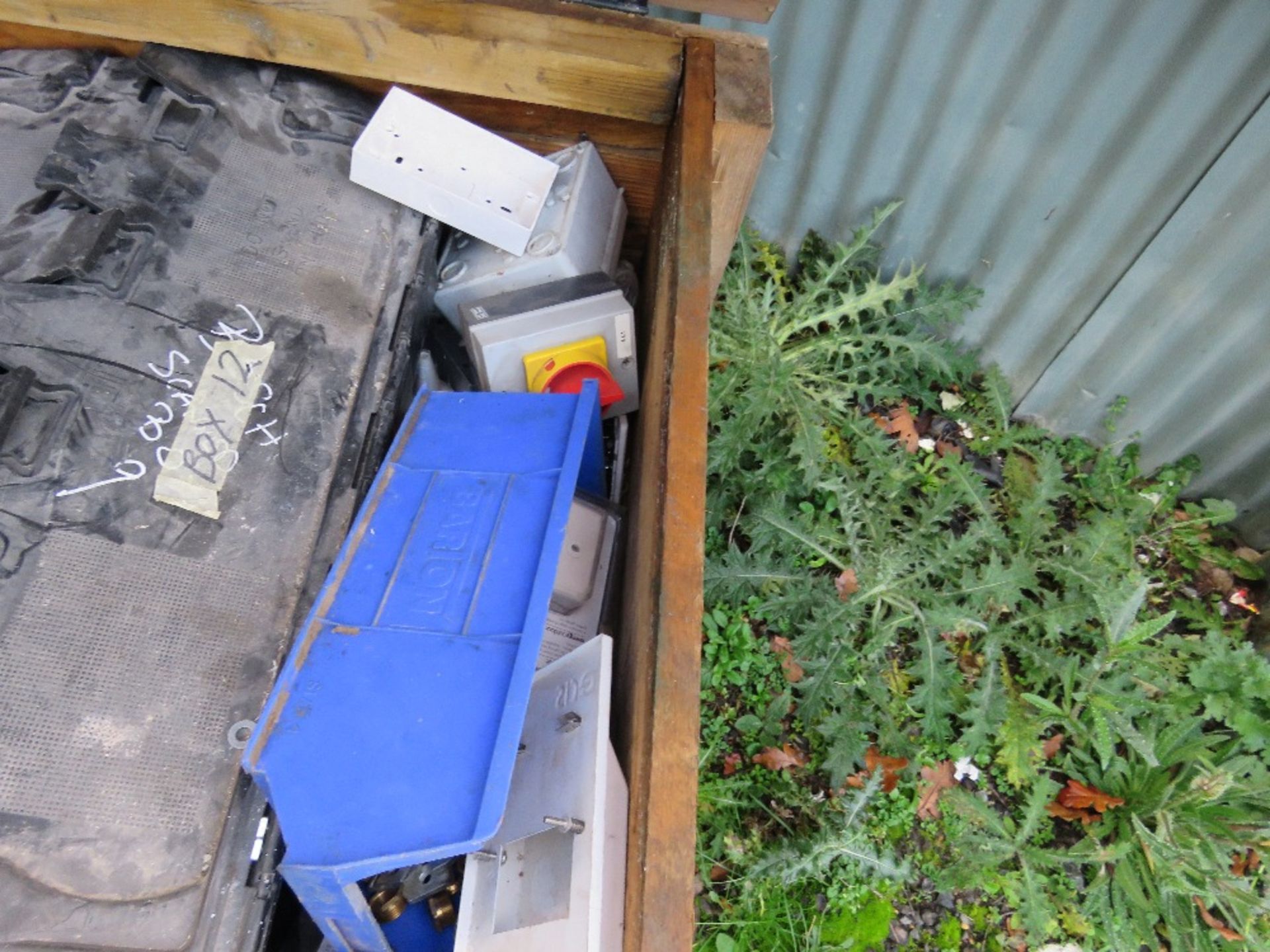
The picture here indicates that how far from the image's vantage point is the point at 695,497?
4.39 ft

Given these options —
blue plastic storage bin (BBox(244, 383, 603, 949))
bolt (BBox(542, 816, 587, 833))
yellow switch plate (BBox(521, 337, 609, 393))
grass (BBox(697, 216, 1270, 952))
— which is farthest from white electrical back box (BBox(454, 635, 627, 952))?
grass (BBox(697, 216, 1270, 952))

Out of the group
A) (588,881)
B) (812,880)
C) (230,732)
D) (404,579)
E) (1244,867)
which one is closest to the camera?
(588,881)

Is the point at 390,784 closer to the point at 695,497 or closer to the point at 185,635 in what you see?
the point at 185,635

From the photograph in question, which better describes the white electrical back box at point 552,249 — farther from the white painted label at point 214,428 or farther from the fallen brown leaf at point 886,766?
the fallen brown leaf at point 886,766

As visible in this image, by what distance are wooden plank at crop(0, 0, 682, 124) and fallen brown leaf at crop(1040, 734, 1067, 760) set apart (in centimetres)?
204

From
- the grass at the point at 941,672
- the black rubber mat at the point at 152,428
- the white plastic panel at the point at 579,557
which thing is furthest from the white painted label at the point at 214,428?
the grass at the point at 941,672

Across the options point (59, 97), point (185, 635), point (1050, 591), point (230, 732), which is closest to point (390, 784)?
point (230, 732)

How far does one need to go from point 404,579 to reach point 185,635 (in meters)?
0.36

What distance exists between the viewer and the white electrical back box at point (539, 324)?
1.86 m

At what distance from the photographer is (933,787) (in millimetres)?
2203

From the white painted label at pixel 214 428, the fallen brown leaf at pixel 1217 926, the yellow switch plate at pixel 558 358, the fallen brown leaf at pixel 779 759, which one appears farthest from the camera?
the fallen brown leaf at pixel 779 759

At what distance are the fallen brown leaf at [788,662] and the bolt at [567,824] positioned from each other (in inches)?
45.3

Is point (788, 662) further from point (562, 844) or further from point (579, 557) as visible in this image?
point (562, 844)

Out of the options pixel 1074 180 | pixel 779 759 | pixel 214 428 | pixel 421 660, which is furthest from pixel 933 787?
pixel 214 428
